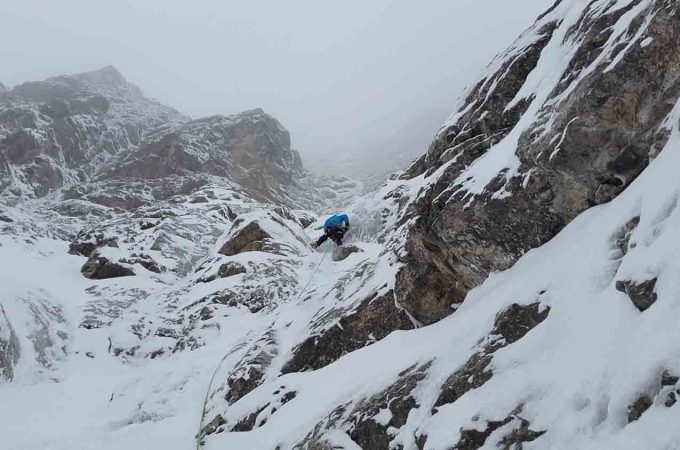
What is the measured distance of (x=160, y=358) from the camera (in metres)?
14.6

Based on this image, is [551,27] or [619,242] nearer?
[619,242]

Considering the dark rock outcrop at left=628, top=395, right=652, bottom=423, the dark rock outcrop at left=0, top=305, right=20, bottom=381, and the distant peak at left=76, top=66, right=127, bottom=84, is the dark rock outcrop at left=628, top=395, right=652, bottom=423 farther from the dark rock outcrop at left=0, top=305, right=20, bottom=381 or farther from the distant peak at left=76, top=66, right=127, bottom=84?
the distant peak at left=76, top=66, right=127, bottom=84

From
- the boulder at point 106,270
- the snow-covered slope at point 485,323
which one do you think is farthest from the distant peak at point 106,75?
the snow-covered slope at point 485,323

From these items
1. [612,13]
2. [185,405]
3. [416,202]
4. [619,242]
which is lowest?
[185,405]

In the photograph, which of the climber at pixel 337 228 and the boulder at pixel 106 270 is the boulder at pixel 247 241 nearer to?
the climber at pixel 337 228

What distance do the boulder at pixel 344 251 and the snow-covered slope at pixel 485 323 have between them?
184 inches

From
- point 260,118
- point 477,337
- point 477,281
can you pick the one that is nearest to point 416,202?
point 477,281

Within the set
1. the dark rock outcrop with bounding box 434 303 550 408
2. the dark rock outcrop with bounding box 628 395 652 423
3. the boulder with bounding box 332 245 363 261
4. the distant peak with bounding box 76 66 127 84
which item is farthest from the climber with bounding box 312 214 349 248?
the distant peak with bounding box 76 66 127 84

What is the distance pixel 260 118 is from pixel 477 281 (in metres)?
63.0

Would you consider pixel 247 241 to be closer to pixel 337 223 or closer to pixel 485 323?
pixel 337 223

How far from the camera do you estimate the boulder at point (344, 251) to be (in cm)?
1903

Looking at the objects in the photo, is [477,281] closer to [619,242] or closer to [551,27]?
[619,242]

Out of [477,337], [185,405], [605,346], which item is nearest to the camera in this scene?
[605,346]

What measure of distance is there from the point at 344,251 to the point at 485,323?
13.6 metres
